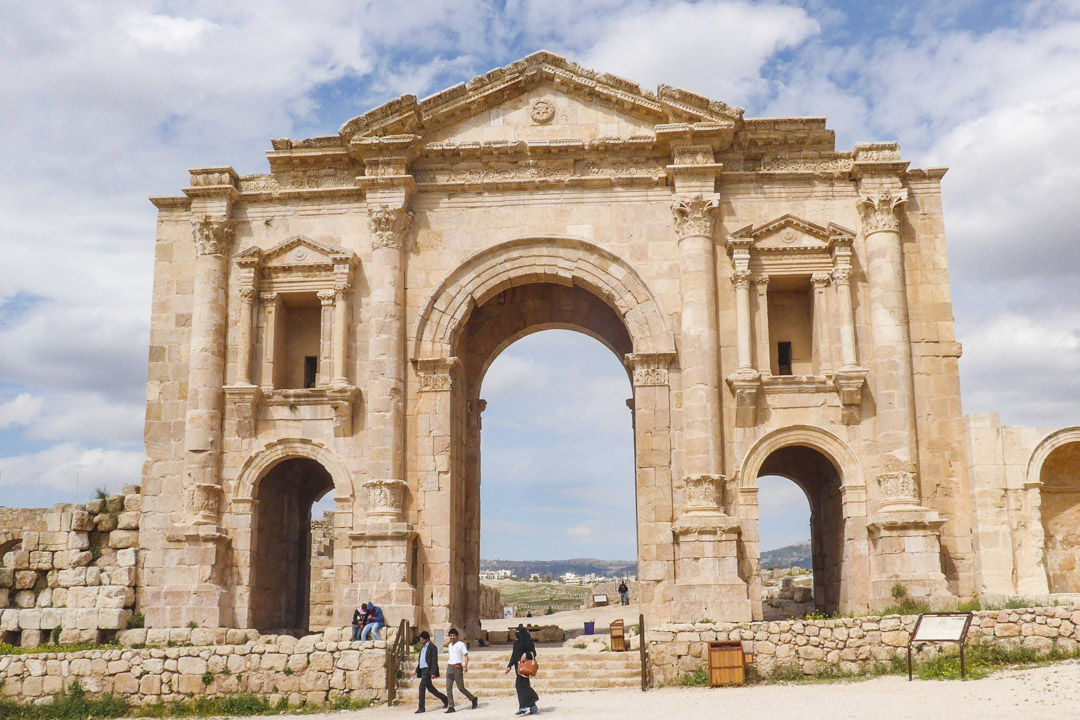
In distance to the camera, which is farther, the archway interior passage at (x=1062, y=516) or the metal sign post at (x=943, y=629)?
the archway interior passage at (x=1062, y=516)

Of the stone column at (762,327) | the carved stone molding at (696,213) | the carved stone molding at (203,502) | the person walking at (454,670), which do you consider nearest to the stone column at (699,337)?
the carved stone molding at (696,213)

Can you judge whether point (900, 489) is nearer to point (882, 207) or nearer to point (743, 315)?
point (743, 315)

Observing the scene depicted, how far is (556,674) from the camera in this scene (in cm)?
1931

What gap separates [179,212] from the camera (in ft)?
81.4

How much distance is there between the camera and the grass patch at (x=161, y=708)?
17.9 meters

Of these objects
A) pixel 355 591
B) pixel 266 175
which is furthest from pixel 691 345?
pixel 266 175

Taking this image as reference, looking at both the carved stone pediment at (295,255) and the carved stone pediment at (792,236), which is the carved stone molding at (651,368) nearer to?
the carved stone pediment at (792,236)

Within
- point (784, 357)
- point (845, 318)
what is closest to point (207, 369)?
point (784, 357)

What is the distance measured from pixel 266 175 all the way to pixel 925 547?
16010mm

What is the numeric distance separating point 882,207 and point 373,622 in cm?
1345

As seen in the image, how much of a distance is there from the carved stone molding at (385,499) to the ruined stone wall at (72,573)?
5237 millimetres

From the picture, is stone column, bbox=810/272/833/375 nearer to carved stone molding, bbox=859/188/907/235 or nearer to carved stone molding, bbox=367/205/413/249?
carved stone molding, bbox=859/188/907/235

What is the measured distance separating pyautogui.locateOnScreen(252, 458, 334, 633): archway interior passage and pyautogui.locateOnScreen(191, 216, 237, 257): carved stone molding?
4.94 metres

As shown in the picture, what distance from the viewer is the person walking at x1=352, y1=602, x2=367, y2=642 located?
2028 cm
